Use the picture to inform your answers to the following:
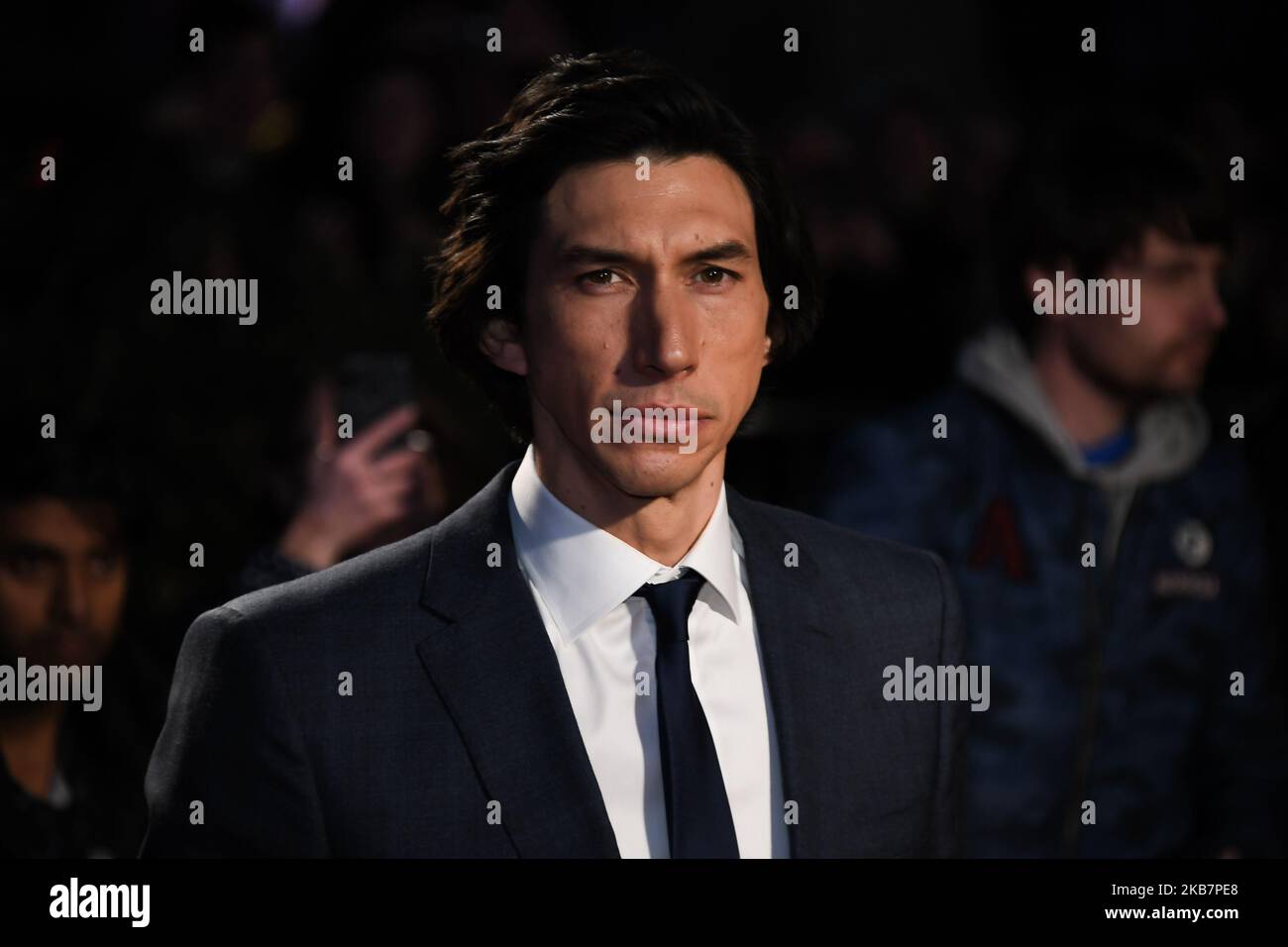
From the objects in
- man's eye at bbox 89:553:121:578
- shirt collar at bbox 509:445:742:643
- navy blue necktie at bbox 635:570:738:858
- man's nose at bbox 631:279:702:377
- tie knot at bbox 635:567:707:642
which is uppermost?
man's nose at bbox 631:279:702:377

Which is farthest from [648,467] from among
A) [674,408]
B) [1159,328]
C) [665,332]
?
[1159,328]

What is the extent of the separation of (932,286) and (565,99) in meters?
3.18

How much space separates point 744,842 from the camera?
2963 millimetres

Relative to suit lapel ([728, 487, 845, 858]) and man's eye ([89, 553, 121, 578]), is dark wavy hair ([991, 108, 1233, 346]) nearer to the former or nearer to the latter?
suit lapel ([728, 487, 845, 858])

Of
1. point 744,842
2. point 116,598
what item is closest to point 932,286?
point 116,598

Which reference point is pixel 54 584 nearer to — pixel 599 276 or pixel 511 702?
pixel 511 702

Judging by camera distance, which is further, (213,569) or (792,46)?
(213,569)

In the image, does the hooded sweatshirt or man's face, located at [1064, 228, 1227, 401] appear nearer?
the hooded sweatshirt

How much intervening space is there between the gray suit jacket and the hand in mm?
797

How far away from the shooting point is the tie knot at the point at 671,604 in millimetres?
2998

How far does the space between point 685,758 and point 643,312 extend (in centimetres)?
73

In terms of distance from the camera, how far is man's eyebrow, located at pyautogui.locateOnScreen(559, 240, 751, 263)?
301cm

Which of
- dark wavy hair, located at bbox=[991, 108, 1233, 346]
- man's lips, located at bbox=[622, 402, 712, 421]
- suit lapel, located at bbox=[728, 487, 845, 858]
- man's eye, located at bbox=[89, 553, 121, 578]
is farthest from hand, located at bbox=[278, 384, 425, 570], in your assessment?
dark wavy hair, located at bbox=[991, 108, 1233, 346]
